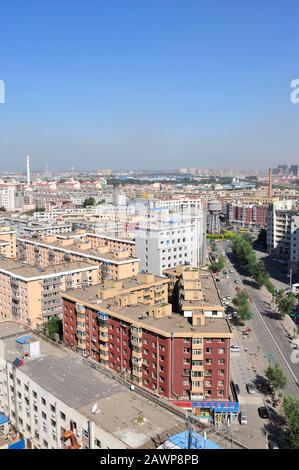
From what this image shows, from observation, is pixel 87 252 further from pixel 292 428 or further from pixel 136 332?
pixel 292 428

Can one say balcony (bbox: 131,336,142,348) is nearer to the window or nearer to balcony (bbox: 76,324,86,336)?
balcony (bbox: 76,324,86,336)

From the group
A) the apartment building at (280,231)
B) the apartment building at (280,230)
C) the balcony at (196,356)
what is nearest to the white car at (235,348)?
the balcony at (196,356)

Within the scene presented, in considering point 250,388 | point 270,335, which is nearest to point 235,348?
point 270,335

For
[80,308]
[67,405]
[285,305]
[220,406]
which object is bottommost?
[220,406]

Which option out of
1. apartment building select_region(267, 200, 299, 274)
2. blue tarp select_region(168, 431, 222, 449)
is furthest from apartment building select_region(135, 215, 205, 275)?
blue tarp select_region(168, 431, 222, 449)

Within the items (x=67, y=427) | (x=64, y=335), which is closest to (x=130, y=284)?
(x=64, y=335)

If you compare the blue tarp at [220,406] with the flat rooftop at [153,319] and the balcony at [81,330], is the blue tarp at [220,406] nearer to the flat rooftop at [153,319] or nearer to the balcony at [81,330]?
the flat rooftop at [153,319]
